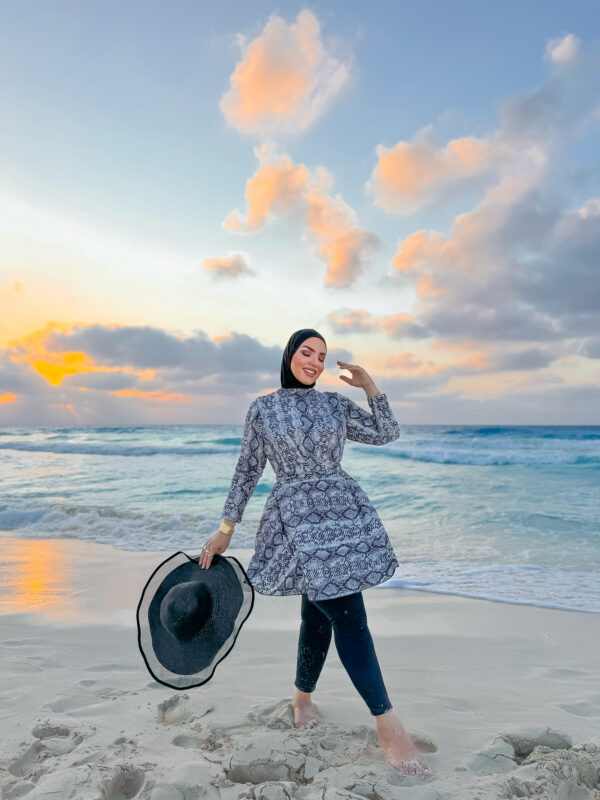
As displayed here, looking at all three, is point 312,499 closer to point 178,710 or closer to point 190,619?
point 190,619

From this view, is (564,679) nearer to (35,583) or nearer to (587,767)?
(587,767)

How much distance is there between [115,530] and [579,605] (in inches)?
244

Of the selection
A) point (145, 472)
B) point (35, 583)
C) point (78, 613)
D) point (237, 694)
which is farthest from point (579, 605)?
point (145, 472)

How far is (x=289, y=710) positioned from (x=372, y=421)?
1.49 metres

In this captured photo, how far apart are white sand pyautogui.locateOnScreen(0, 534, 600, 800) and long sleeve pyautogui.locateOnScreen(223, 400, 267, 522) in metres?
1.01

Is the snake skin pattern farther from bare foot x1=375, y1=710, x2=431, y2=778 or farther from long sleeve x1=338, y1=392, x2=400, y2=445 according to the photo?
bare foot x1=375, y1=710, x2=431, y2=778

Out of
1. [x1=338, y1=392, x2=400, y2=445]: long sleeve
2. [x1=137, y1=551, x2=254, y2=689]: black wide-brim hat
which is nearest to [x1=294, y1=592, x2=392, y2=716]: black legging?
[x1=137, y1=551, x2=254, y2=689]: black wide-brim hat

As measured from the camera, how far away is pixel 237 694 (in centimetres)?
318

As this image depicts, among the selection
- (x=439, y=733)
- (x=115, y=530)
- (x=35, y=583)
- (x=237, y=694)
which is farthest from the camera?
(x=115, y=530)

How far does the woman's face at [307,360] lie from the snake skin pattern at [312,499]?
7cm

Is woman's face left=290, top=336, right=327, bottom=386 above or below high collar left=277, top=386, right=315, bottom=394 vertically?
above

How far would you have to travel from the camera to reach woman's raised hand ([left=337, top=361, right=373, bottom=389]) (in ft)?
8.98

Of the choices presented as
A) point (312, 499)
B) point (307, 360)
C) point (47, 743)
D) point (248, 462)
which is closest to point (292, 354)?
point (307, 360)

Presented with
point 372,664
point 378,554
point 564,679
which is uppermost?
point 378,554
